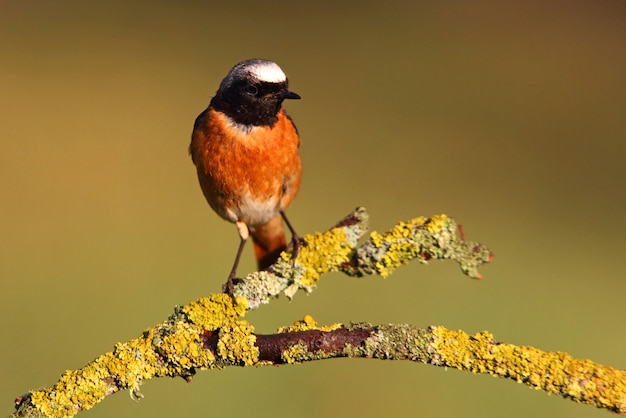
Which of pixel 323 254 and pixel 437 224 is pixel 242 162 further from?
pixel 437 224

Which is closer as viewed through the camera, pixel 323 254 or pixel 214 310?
pixel 214 310

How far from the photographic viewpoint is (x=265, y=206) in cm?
280

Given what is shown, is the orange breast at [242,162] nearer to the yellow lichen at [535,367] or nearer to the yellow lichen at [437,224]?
the yellow lichen at [437,224]

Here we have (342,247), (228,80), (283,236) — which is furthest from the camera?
(283,236)

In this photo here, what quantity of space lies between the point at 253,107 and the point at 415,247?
32.6 inches

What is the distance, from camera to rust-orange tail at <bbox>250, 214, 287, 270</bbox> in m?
3.14

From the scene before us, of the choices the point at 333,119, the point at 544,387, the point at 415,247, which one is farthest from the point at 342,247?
the point at 333,119

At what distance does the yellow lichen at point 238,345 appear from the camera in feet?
5.57

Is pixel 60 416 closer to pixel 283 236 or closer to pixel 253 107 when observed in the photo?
pixel 253 107

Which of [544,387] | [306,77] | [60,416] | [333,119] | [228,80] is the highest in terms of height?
[306,77]

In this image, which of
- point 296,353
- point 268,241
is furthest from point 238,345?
point 268,241

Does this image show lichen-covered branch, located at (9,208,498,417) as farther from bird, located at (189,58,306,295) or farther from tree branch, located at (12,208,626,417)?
bird, located at (189,58,306,295)

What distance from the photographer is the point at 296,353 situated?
1.65 m

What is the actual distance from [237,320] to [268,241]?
1244 mm
